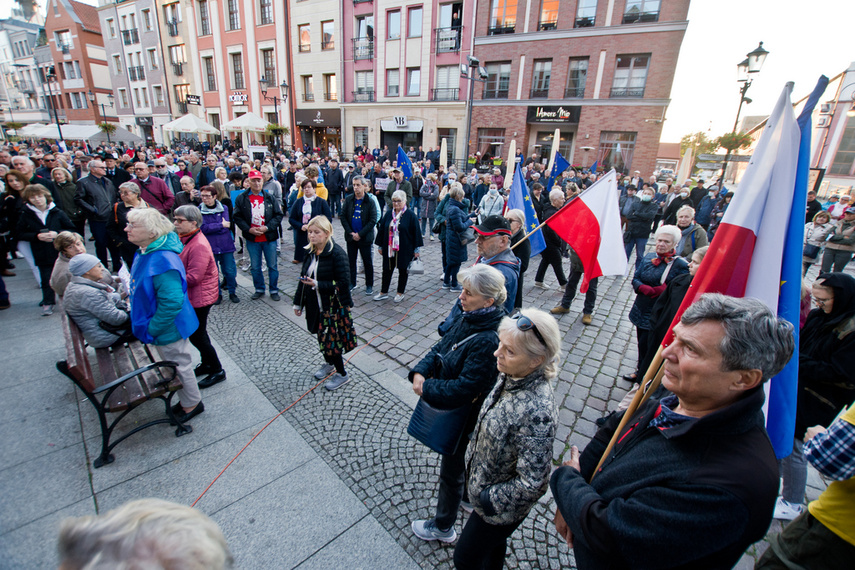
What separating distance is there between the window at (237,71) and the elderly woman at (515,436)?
37.0 m

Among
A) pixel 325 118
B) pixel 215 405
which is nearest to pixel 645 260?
pixel 215 405

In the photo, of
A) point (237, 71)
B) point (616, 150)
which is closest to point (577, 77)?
point (616, 150)

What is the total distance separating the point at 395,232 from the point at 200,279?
3.33 metres

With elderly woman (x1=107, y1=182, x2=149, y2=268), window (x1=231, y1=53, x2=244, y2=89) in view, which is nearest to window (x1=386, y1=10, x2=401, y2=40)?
window (x1=231, y1=53, x2=244, y2=89)

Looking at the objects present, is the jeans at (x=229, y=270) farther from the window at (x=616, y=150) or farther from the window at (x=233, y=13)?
the window at (x=233, y=13)

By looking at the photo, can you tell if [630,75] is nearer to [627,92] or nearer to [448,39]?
[627,92]

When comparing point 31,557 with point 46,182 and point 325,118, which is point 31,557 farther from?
point 325,118

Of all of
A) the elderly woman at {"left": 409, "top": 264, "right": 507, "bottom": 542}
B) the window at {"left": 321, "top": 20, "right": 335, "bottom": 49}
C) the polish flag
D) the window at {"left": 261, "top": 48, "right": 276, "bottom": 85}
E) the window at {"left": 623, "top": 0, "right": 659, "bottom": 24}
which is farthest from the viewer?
the window at {"left": 261, "top": 48, "right": 276, "bottom": 85}

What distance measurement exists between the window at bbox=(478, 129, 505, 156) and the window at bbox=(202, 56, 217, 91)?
24.0 metres

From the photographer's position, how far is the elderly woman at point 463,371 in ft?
7.38

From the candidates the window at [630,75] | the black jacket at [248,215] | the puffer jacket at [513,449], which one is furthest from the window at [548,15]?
the puffer jacket at [513,449]

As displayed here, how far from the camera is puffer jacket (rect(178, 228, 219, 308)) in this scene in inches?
155

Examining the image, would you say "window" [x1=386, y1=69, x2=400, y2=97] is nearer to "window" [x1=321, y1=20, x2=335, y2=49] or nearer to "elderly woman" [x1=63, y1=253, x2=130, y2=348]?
"window" [x1=321, y1=20, x2=335, y2=49]

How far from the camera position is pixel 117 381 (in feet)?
9.86
